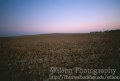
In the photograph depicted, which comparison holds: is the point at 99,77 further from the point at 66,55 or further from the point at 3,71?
the point at 3,71

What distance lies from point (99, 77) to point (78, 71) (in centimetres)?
51

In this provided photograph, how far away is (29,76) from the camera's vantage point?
357 cm

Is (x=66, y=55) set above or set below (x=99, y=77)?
above

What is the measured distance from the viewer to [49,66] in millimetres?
3811

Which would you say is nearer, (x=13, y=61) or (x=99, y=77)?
(x=99, y=77)

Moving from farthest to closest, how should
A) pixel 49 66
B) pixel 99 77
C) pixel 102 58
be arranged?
pixel 102 58 < pixel 49 66 < pixel 99 77

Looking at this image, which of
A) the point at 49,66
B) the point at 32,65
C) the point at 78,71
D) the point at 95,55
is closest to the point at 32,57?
the point at 32,65

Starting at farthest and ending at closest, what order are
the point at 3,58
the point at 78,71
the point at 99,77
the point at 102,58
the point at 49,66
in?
the point at 3,58
the point at 102,58
the point at 49,66
the point at 78,71
the point at 99,77

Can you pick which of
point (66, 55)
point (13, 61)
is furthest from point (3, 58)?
point (66, 55)

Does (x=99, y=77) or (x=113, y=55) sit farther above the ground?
(x=113, y=55)

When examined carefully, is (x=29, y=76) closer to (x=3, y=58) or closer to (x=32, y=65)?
(x=32, y=65)

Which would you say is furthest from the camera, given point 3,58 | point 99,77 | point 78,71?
point 3,58

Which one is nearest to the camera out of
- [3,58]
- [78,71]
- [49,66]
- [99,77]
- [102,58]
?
[99,77]

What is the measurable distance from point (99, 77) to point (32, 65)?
179 centimetres
